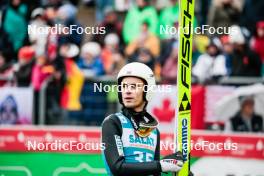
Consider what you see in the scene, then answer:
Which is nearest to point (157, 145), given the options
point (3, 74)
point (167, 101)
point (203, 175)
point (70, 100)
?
point (203, 175)

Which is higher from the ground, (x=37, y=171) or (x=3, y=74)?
(x=3, y=74)

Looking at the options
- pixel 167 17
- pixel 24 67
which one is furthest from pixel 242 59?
pixel 24 67

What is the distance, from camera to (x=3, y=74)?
11.8m

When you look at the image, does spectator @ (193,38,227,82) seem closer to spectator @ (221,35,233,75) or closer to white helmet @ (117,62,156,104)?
spectator @ (221,35,233,75)

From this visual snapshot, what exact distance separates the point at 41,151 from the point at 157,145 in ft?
8.00

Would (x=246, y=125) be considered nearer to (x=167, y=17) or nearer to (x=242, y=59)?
(x=242, y=59)

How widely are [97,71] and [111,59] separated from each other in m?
0.40

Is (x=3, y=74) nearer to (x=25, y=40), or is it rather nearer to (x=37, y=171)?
(x=25, y=40)

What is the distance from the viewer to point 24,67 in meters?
11.5

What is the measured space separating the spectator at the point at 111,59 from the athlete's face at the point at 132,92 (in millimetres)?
5031

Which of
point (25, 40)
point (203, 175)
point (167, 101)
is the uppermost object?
point (25, 40)

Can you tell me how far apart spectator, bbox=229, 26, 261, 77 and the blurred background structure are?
0.01 metres

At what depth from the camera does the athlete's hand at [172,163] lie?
606cm

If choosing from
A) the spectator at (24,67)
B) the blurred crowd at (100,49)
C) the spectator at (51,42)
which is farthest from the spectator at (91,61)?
the spectator at (24,67)
